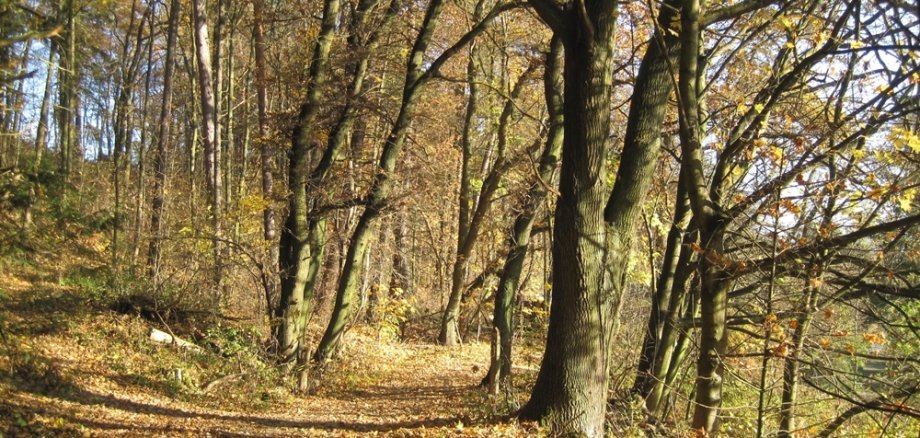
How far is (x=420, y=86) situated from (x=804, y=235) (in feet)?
21.9

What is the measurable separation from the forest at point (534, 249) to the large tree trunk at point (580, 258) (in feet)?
0.08

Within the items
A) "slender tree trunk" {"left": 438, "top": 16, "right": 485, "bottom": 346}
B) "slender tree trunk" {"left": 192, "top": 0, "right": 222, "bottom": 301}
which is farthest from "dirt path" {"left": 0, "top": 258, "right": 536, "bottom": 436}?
"slender tree trunk" {"left": 192, "top": 0, "right": 222, "bottom": 301}

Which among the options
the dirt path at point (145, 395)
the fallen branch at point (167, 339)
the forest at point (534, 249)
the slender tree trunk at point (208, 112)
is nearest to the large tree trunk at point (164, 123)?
the forest at point (534, 249)

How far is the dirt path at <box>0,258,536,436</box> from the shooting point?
734cm

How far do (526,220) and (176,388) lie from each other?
5.74 m

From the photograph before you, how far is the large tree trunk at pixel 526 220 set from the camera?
33.9ft

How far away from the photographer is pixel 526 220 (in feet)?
35.4

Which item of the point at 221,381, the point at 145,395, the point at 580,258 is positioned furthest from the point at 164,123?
the point at 580,258

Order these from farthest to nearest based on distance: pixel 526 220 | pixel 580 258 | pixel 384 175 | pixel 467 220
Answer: pixel 467 220, pixel 384 175, pixel 526 220, pixel 580 258

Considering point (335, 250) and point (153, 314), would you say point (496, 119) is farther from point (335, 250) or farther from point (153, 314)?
point (153, 314)

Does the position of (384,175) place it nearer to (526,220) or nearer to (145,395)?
(526,220)

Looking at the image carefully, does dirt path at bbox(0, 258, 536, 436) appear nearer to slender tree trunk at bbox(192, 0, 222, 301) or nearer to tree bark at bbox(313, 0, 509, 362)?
tree bark at bbox(313, 0, 509, 362)

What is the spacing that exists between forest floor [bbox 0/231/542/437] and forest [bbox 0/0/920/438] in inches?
2.2

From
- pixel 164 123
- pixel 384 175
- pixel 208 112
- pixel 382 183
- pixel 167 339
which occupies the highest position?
pixel 164 123
